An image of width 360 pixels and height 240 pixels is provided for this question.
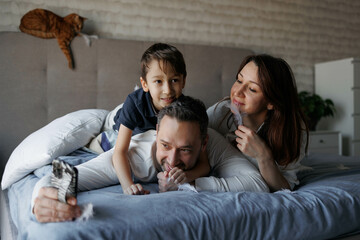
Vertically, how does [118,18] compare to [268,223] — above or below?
above

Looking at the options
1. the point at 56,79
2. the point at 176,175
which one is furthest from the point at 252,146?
the point at 56,79

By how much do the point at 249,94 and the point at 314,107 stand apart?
2.33 meters

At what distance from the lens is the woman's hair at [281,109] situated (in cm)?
137

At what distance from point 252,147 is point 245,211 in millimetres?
339

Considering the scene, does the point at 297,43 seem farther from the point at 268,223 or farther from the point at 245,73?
the point at 268,223

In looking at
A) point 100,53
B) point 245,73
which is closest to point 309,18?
point 100,53

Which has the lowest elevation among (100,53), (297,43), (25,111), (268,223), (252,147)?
(268,223)

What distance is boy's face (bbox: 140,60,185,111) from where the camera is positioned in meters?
1.43

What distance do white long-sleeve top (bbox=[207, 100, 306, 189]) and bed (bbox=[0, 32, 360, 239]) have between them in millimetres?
67

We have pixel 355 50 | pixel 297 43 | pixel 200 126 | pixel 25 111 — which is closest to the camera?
pixel 200 126

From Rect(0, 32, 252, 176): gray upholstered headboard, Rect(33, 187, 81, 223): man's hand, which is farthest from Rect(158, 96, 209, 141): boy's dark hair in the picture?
Rect(0, 32, 252, 176): gray upholstered headboard

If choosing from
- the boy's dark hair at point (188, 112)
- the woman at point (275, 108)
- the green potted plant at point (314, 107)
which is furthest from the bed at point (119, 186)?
the green potted plant at point (314, 107)

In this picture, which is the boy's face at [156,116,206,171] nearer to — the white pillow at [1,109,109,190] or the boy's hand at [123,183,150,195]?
the boy's hand at [123,183,150,195]

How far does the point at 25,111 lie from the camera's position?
234 centimetres
